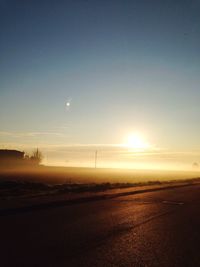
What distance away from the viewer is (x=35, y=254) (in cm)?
716

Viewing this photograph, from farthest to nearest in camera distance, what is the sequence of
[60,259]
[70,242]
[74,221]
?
[74,221], [70,242], [60,259]

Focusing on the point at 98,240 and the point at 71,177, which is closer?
the point at 98,240

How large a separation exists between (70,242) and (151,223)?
4331mm

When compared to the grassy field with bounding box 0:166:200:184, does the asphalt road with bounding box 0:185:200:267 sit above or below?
below

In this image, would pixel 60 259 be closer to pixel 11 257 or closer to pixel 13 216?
pixel 11 257

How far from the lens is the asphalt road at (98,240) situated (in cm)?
689

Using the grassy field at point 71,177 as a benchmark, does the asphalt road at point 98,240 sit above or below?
below

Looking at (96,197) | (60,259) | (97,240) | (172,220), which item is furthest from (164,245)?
(96,197)

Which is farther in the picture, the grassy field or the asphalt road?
the grassy field

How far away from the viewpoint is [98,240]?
8.73 meters

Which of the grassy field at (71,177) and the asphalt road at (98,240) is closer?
the asphalt road at (98,240)

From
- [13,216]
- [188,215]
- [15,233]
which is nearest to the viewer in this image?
[15,233]

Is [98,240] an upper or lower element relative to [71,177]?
lower

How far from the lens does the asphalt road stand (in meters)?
6.89
